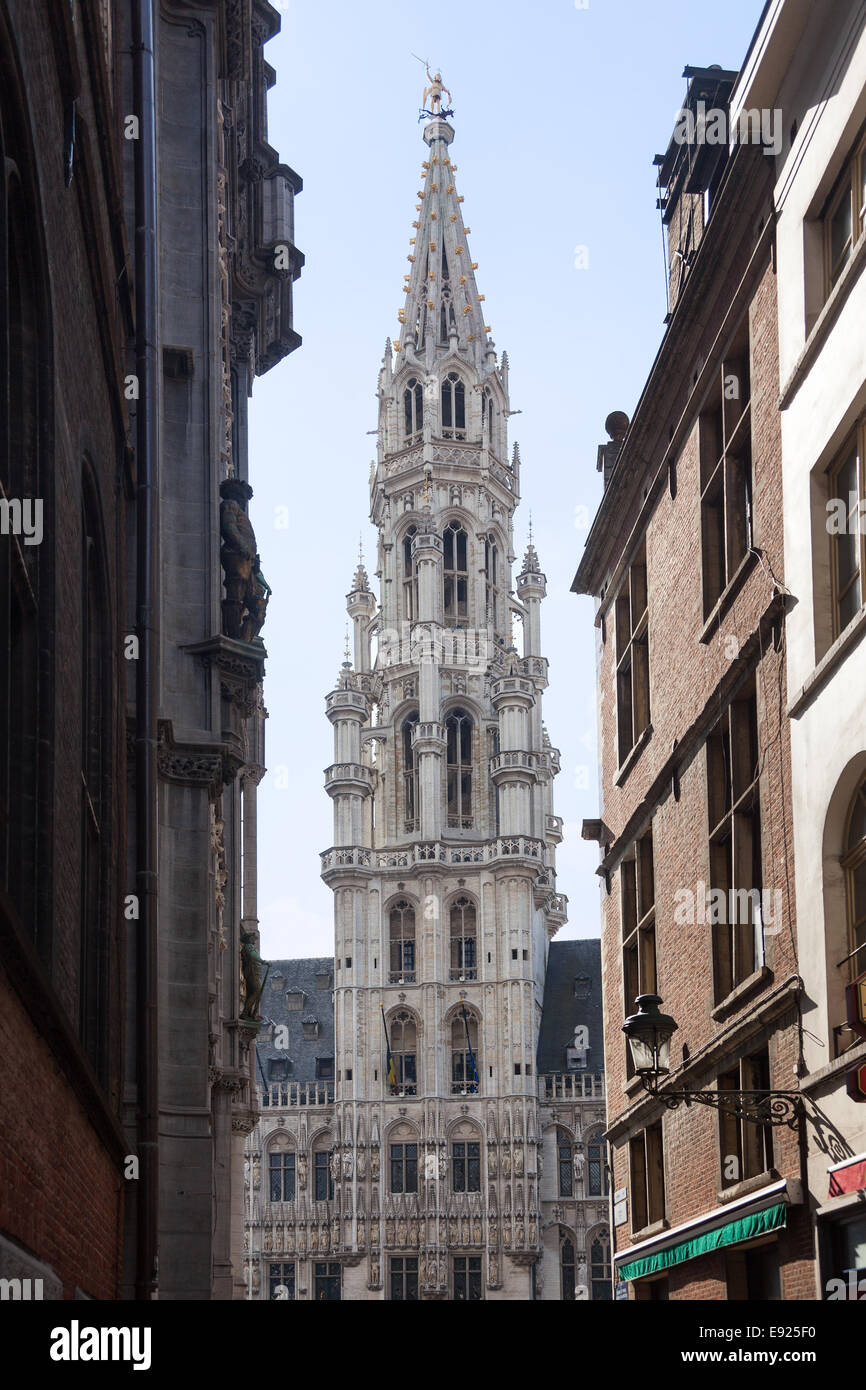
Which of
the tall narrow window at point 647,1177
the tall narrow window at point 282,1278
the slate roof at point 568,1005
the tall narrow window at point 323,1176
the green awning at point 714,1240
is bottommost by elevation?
the tall narrow window at point 282,1278

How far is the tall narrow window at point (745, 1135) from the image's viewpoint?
727 inches

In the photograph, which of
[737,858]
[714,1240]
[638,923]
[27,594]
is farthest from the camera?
[638,923]

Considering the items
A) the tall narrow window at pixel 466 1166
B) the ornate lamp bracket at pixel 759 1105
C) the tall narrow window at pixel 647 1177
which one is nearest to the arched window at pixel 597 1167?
the tall narrow window at pixel 466 1166

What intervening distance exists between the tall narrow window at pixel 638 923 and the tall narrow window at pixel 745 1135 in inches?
194

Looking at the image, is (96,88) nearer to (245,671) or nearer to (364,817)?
(245,671)

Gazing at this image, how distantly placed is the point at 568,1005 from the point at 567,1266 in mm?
13394

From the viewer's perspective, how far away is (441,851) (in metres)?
97.9

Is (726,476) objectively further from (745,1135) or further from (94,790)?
(94,790)

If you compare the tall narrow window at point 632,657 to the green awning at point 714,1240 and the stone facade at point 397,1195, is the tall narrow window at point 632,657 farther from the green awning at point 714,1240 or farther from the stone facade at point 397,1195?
the stone facade at point 397,1195

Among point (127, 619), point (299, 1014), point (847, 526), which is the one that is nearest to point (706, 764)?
point (847, 526)

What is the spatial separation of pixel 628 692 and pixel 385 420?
8687cm

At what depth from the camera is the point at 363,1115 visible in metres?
93.2

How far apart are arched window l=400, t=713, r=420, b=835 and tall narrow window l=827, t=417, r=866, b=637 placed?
274 ft
